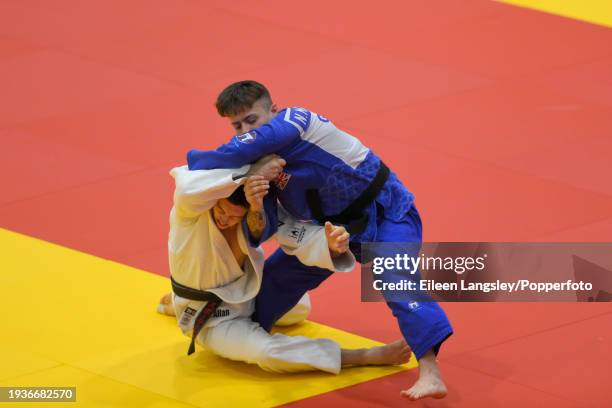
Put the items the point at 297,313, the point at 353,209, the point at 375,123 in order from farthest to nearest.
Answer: the point at 375,123
the point at 297,313
the point at 353,209

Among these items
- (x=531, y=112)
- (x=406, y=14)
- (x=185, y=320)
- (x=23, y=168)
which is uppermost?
(x=406, y=14)

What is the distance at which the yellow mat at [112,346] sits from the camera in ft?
14.6

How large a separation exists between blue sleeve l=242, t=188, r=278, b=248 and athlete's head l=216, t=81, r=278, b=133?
0.26 metres

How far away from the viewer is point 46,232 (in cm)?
595

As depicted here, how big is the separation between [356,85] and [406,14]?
1.49 metres

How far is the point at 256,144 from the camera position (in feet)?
14.1

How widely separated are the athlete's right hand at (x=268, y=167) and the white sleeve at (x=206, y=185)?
31 millimetres

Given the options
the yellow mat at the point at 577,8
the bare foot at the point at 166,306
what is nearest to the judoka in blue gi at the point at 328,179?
the bare foot at the point at 166,306

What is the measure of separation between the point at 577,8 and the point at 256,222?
5.46 metres

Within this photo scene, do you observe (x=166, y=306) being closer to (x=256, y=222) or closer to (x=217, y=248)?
(x=217, y=248)

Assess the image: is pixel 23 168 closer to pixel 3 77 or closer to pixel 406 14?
pixel 3 77

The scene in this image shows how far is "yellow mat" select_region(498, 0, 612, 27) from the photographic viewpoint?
9.06 meters

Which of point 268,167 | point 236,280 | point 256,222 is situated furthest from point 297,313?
point 268,167

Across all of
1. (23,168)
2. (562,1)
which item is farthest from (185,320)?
(562,1)
